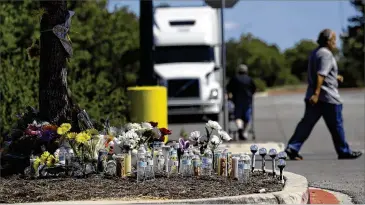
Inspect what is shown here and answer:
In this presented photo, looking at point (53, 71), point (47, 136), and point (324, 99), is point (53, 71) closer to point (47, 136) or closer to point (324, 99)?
point (47, 136)

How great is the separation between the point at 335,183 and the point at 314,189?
1.82 feet

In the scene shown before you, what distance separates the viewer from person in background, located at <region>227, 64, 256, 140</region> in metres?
16.4

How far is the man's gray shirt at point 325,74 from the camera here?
11.2 m

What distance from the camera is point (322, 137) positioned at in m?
16.4

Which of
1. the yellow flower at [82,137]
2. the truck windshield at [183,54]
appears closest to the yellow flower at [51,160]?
the yellow flower at [82,137]

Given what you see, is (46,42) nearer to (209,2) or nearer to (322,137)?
(209,2)

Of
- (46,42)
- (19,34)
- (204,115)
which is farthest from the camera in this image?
(204,115)

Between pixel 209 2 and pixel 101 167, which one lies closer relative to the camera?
pixel 101 167

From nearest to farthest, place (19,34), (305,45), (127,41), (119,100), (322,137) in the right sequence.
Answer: (119,100)
(322,137)
(19,34)
(127,41)
(305,45)

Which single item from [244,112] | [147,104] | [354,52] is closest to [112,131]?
[147,104]

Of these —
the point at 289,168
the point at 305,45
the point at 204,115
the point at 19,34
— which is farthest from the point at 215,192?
the point at 305,45

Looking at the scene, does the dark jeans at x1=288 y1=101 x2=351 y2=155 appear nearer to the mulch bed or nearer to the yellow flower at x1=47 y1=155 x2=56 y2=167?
the mulch bed

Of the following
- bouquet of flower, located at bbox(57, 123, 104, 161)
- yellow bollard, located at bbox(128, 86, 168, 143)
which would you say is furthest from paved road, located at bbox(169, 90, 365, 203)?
bouquet of flower, located at bbox(57, 123, 104, 161)

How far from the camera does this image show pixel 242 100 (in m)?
16.6
